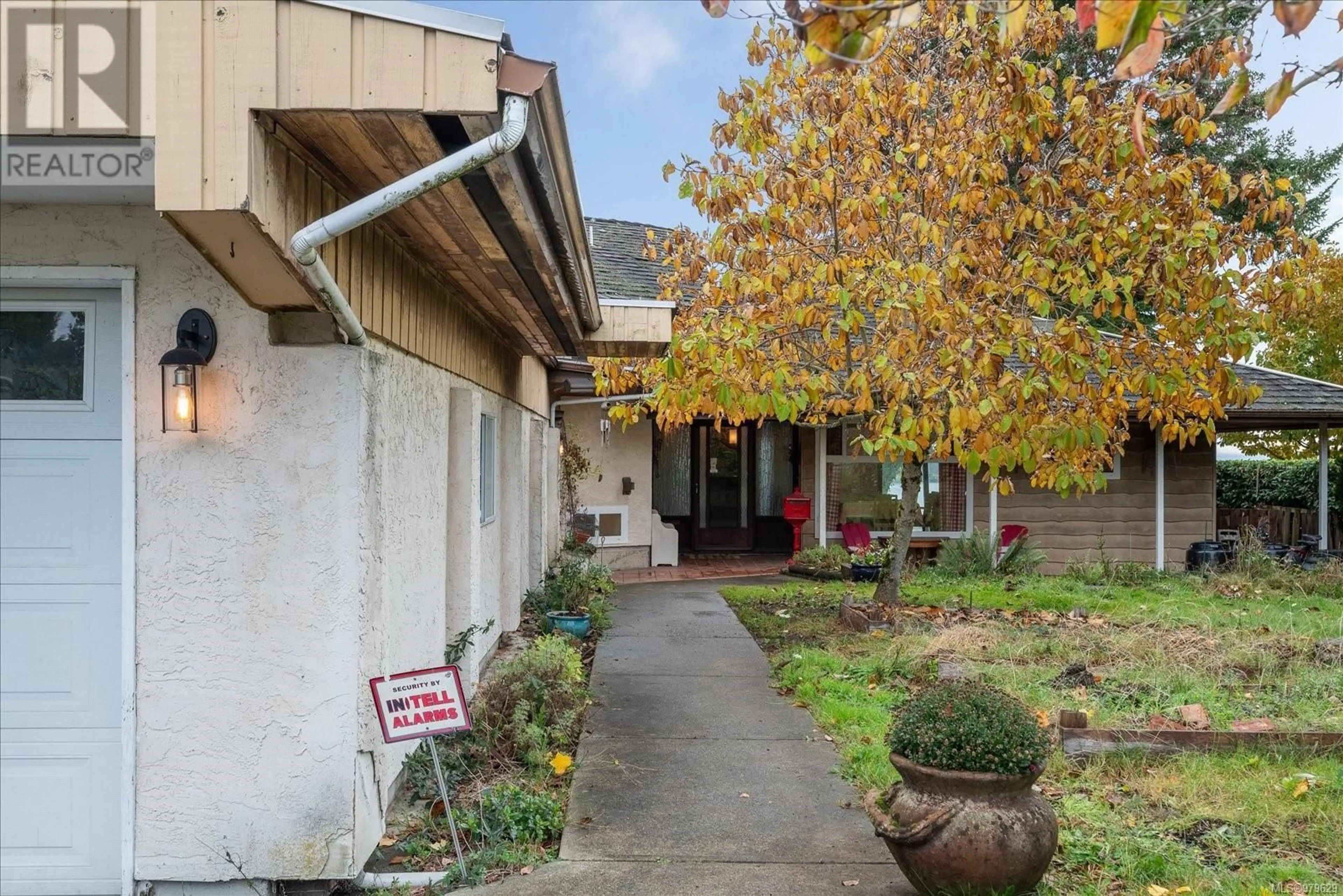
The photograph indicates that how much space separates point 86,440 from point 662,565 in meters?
11.2

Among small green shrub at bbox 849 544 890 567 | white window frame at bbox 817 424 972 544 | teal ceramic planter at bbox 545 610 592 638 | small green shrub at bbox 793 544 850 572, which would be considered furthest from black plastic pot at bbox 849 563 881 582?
teal ceramic planter at bbox 545 610 592 638

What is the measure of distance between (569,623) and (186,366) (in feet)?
18.6

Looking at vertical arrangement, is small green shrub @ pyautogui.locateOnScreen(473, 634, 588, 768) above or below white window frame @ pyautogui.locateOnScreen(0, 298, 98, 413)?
below

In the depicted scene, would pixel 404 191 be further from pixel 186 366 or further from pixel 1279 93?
pixel 1279 93

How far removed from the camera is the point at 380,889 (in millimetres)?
3723

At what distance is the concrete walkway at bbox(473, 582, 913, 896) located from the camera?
3.79 metres

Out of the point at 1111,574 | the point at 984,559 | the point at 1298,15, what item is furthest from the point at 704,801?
the point at 1111,574

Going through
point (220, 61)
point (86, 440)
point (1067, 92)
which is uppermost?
point (1067, 92)

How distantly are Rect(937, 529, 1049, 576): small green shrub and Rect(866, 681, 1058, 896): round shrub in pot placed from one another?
9.56 m

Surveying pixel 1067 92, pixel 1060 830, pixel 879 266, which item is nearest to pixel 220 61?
pixel 1060 830

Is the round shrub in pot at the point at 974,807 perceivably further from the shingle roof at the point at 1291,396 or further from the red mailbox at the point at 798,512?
the shingle roof at the point at 1291,396

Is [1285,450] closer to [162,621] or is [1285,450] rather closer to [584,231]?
[584,231]

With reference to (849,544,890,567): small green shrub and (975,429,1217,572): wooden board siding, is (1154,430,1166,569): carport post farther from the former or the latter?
(849,544,890,567): small green shrub

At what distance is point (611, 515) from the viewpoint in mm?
13727
